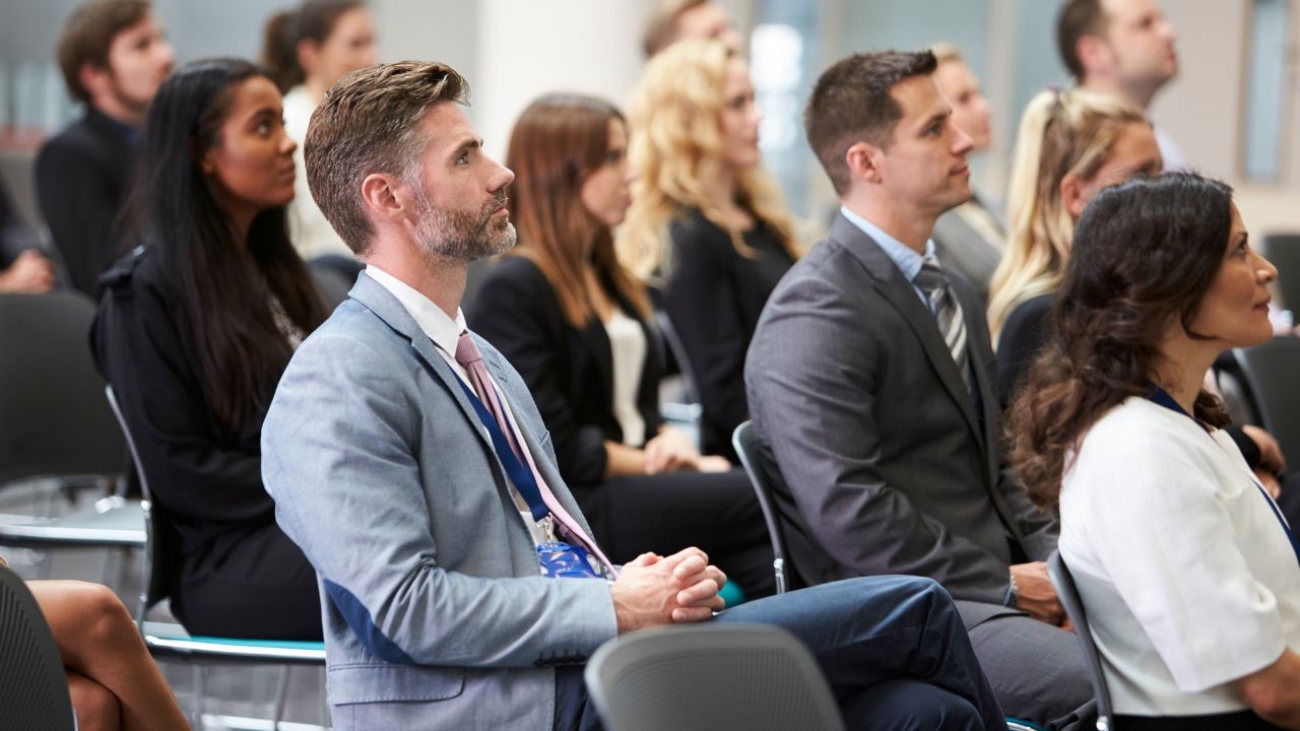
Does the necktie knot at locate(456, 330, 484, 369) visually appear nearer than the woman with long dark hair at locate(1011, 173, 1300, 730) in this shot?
No

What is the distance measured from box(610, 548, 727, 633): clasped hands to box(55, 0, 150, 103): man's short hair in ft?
11.0

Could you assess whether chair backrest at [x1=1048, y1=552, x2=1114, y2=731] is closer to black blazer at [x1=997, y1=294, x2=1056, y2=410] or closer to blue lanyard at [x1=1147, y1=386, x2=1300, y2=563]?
blue lanyard at [x1=1147, y1=386, x2=1300, y2=563]

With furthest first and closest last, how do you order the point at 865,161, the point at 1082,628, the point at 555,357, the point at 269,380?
the point at 555,357
the point at 865,161
the point at 269,380
the point at 1082,628

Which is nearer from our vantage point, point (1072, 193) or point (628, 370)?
point (1072, 193)

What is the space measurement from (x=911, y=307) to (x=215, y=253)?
4.26ft

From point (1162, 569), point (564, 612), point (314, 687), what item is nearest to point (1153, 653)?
point (1162, 569)

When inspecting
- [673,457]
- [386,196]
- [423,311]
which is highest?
[386,196]

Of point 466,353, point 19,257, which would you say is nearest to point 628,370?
point 466,353

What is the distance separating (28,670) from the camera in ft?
6.01

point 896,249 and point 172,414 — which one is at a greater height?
point 896,249

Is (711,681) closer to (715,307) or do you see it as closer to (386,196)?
(386,196)

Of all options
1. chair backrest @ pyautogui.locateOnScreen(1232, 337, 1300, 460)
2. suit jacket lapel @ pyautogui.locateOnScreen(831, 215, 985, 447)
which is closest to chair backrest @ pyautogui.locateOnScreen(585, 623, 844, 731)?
suit jacket lapel @ pyautogui.locateOnScreen(831, 215, 985, 447)

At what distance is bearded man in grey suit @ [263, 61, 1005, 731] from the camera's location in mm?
1853

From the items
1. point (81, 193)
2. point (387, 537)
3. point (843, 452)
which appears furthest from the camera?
point (81, 193)
